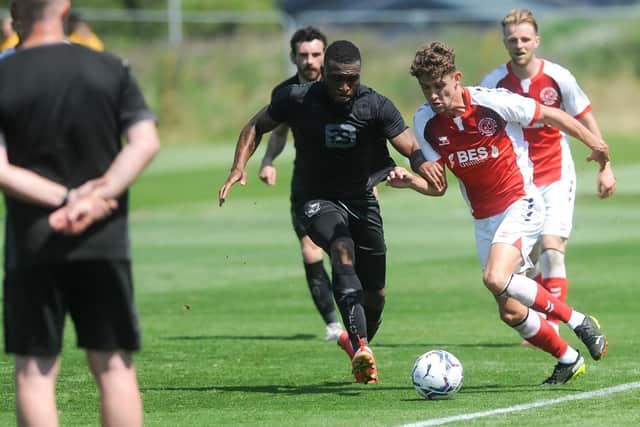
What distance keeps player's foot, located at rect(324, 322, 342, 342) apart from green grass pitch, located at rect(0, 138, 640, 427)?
19 centimetres

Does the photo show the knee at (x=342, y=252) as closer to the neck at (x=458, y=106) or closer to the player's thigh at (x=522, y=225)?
the player's thigh at (x=522, y=225)

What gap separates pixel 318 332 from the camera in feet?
42.2

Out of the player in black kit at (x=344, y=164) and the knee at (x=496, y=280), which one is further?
the player in black kit at (x=344, y=164)

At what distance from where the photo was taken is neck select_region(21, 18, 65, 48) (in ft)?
20.4

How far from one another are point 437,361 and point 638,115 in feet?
120

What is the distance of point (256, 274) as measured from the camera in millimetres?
17297

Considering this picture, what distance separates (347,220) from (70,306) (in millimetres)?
4084

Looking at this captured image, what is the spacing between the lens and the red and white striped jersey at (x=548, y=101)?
37.5 feet

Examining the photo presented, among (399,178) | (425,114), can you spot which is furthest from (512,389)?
(425,114)

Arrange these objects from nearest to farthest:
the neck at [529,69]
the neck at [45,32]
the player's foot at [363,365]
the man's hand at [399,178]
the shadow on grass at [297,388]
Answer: the neck at [45,32]
the man's hand at [399,178]
the player's foot at [363,365]
the shadow on grass at [297,388]
the neck at [529,69]

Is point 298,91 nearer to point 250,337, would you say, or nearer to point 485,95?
point 485,95

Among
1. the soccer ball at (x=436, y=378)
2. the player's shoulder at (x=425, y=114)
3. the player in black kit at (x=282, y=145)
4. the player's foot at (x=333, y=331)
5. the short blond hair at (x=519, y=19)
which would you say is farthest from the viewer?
the player's foot at (x=333, y=331)

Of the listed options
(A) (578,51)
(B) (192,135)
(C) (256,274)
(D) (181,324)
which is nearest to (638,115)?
(A) (578,51)

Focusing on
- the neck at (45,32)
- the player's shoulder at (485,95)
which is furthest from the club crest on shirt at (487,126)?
the neck at (45,32)
